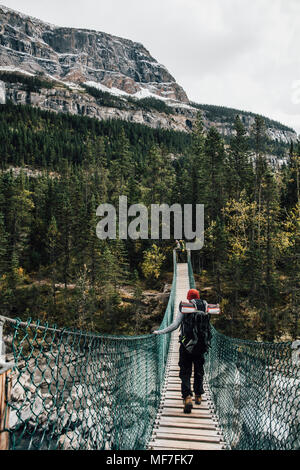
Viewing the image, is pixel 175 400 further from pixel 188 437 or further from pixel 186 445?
pixel 186 445

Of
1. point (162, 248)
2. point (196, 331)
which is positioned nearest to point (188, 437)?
point (196, 331)

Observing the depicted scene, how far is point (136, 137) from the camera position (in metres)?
77.3

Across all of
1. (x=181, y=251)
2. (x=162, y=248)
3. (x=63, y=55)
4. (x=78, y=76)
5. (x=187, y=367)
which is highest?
(x=63, y=55)

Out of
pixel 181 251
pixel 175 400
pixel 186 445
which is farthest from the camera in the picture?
pixel 181 251

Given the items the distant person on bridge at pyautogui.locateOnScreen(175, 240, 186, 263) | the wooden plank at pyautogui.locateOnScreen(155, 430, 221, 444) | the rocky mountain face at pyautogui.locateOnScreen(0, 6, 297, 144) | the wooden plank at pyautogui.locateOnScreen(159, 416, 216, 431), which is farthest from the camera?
the rocky mountain face at pyautogui.locateOnScreen(0, 6, 297, 144)

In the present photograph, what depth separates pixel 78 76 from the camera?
17350 centimetres

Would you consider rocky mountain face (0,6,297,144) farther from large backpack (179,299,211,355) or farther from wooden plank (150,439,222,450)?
wooden plank (150,439,222,450)

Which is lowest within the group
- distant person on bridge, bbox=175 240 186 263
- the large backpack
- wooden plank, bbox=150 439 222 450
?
wooden plank, bbox=150 439 222 450

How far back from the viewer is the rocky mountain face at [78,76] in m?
114

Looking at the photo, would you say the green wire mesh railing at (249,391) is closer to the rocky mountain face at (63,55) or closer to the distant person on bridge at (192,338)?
the distant person on bridge at (192,338)

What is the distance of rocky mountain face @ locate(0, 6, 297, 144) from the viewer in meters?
114

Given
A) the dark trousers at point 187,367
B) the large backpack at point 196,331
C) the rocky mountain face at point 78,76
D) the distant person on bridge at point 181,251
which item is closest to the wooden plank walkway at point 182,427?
the dark trousers at point 187,367

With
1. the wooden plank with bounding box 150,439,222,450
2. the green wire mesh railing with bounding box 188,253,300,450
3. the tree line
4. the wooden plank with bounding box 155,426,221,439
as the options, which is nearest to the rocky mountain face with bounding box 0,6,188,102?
the tree line
